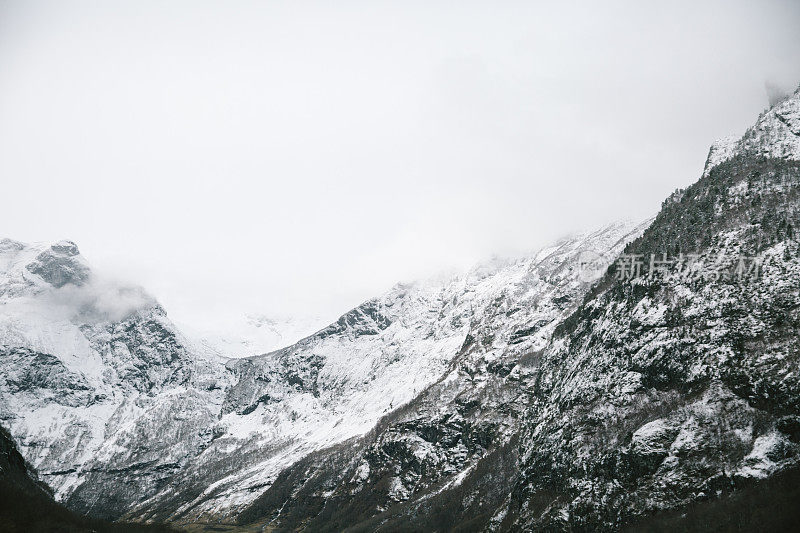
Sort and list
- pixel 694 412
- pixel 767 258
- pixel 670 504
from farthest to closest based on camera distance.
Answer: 1. pixel 767 258
2. pixel 694 412
3. pixel 670 504

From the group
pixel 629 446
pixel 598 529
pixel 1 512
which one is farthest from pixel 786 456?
pixel 1 512

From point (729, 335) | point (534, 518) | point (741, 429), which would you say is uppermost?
point (729, 335)

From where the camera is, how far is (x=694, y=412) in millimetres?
176250

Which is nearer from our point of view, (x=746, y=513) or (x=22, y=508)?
(x=746, y=513)

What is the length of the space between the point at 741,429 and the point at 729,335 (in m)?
34.8

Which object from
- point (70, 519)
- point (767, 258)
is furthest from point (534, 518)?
point (70, 519)

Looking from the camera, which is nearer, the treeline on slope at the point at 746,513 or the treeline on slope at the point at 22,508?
the treeline on slope at the point at 746,513

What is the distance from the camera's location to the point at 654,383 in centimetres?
19712

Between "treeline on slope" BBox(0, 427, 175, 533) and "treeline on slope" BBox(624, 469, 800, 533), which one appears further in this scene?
"treeline on slope" BBox(0, 427, 175, 533)

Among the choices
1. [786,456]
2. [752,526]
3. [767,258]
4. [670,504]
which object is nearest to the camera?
[752,526]

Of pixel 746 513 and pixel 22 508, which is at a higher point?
pixel 22 508

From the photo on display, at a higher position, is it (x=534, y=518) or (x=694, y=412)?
(x=694, y=412)

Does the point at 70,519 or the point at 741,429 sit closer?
the point at 741,429

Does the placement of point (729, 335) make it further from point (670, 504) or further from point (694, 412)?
point (670, 504)
